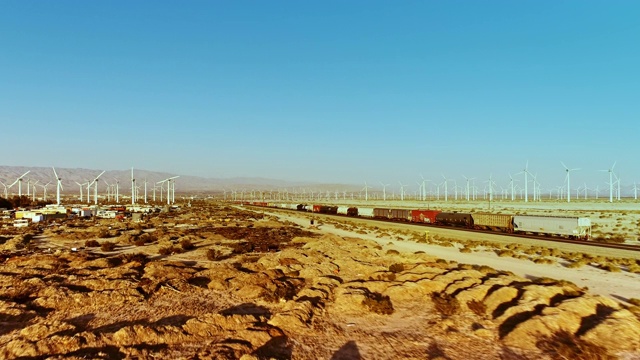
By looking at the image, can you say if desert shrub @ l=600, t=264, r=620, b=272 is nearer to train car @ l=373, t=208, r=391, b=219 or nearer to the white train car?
train car @ l=373, t=208, r=391, b=219

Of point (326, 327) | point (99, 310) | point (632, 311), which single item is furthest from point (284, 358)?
point (632, 311)

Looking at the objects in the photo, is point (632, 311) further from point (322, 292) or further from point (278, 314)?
point (278, 314)

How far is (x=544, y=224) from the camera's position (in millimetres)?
50281

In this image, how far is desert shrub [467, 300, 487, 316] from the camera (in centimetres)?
1700

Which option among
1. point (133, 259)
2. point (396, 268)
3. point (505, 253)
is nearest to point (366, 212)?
point (505, 253)

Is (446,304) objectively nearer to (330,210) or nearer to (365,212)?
(365,212)

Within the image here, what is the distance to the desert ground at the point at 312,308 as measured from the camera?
12906mm

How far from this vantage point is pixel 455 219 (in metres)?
66.6

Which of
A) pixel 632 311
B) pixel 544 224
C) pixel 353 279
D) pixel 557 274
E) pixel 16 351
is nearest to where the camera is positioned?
pixel 16 351

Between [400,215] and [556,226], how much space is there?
37.1 meters

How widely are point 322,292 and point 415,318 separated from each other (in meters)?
5.22

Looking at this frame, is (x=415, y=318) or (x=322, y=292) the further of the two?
(x=322, y=292)

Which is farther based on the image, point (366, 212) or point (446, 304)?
point (366, 212)

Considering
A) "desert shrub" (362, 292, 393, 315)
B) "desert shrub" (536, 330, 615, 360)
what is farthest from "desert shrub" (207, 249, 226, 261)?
"desert shrub" (536, 330, 615, 360)
